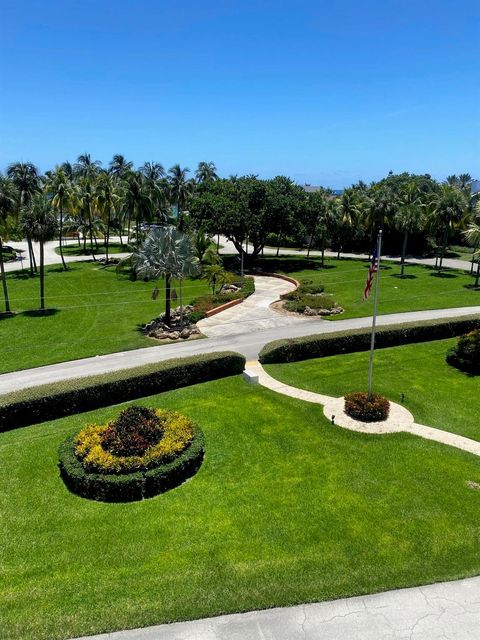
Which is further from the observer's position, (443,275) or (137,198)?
(443,275)

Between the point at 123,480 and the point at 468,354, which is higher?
the point at 468,354

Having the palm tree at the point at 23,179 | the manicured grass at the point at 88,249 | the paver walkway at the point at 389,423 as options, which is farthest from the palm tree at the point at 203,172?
the paver walkway at the point at 389,423

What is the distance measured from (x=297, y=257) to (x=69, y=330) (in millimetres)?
41315

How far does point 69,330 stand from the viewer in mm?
36844

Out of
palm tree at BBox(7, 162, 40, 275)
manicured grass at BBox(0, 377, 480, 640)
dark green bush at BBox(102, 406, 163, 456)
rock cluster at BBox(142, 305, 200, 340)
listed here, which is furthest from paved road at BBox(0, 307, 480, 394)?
palm tree at BBox(7, 162, 40, 275)

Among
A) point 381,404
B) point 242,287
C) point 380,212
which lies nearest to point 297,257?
point 380,212

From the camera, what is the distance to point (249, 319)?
129ft

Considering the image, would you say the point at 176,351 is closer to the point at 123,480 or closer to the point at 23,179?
the point at 123,480

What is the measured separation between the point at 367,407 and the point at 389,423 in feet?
3.76

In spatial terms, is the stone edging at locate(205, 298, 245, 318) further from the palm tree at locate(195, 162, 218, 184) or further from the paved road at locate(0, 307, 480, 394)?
the palm tree at locate(195, 162, 218, 184)

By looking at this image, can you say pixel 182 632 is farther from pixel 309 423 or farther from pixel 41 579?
pixel 309 423

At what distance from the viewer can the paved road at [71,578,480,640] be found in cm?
1100

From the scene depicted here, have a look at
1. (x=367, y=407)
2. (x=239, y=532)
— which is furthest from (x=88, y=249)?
(x=239, y=532)

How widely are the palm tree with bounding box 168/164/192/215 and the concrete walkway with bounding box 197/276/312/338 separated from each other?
105ft
